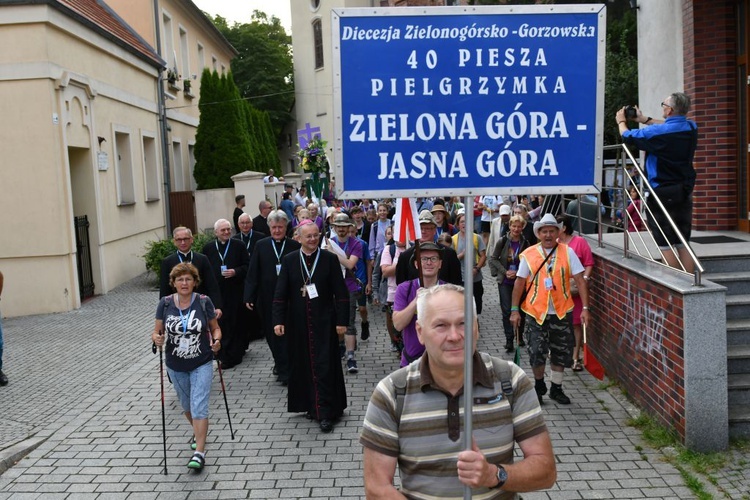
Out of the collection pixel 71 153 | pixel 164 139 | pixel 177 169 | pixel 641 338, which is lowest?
pixel 641 338

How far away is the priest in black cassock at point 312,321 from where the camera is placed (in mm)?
7559

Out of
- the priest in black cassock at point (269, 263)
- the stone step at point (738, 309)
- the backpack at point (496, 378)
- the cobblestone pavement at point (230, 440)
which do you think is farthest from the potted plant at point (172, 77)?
the backpack at point (496, 378)

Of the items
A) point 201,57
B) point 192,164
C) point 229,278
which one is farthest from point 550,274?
point 201,57

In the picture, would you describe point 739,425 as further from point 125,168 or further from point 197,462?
point 125,168

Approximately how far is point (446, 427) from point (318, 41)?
177 feet

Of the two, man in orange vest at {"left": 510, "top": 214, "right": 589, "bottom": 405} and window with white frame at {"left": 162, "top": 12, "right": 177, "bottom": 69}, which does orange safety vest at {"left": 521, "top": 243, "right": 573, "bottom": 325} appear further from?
window with white frame at {"left": 162, "top": 12, "right": 177, "bottom": 69}

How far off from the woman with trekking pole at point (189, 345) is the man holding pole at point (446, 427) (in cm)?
395

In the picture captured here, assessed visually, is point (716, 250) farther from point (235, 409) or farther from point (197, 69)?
point (197, 69)

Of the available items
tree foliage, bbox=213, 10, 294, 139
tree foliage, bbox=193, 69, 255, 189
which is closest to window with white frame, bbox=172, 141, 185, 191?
tree foliage, bbox=193, 69, 255, 189

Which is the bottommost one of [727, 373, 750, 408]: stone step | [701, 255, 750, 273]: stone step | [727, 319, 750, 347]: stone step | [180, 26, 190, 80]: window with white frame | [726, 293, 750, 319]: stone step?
[727, 373, 750, 408]: stone step

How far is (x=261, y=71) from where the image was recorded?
59781 millimetres

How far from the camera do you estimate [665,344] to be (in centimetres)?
652

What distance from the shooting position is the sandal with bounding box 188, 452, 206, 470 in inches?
246

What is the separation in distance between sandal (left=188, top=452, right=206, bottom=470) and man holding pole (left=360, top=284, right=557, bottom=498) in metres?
3.73
